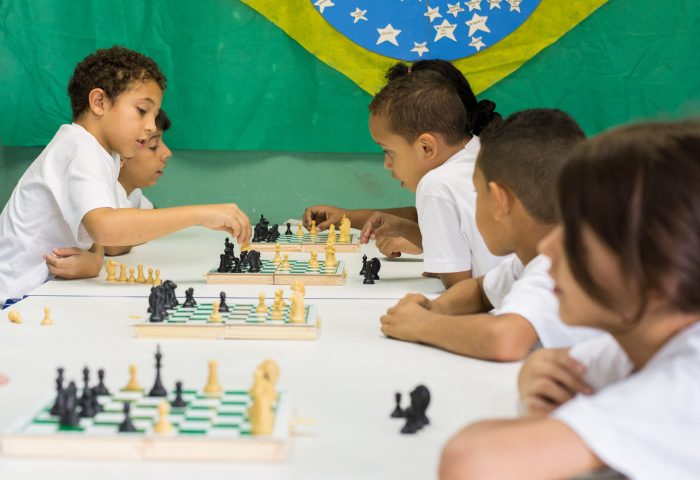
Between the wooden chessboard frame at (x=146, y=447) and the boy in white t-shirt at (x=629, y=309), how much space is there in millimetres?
248

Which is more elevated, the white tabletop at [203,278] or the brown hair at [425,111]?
the brown hair at [425,111]

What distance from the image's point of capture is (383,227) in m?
2.79

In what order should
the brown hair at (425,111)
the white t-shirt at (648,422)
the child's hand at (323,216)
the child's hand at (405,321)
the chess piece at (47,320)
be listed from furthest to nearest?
the child's hand at (323,216) → the brown hair at (425,111) → the chess piece at (47,320) → the child's hand at (405,321) → the white t-shirt at (648,422)

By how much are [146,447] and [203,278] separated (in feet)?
4.47

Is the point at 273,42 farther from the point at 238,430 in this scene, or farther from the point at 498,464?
the point at 498,464

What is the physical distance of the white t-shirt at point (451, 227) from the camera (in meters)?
2.30

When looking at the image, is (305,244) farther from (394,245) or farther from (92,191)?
(92,191)

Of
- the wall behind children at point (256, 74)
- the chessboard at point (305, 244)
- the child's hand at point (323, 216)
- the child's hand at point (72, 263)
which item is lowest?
the child's hand at point (72, 263)

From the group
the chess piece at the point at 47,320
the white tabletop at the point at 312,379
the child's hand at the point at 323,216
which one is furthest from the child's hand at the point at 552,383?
the child's hand at the point at 323,216

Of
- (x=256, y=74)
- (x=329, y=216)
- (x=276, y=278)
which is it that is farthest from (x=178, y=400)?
(x=256, y=74)

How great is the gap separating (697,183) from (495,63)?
2.94 metres

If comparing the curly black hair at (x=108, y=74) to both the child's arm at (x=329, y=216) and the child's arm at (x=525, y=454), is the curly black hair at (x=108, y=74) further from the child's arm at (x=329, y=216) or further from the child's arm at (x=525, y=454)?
the child's arm at (x=525, y=454)

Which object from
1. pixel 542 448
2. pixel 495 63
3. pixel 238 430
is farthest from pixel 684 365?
→ pixel 495 63

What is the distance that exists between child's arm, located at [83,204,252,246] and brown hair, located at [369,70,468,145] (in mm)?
552
